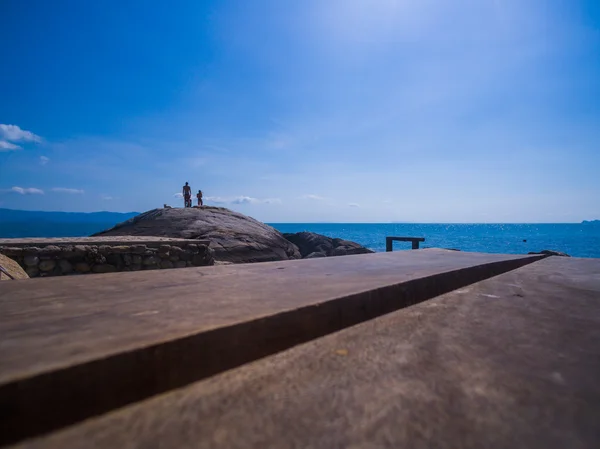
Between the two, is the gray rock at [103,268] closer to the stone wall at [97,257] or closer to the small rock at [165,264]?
the stone wall at [97,257]

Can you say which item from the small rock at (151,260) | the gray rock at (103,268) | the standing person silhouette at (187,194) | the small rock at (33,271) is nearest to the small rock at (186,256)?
the small rock at (151,260)

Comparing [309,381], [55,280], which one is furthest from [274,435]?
[55,280]

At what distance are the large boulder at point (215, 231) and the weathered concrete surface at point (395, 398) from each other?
360 inches

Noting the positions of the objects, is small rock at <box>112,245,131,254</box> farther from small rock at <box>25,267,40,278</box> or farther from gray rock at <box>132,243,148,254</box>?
small rock at <box>25,267,40,278</box>

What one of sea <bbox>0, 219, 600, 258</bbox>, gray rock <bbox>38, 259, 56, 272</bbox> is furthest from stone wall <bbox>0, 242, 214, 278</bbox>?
sea <bbox>0, 219, 600, 258</bbox>

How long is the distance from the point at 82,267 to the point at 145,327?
534cm

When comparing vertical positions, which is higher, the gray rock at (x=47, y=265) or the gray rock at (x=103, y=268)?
the gray rock at (x=47, y=265)

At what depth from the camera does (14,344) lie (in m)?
1.06

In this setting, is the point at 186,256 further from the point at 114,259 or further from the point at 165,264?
the point at 114,259

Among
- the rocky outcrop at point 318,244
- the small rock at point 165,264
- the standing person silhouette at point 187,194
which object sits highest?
the standing person silhouette at point 187,194

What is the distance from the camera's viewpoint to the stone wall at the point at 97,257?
202 inches

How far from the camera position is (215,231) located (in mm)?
11266

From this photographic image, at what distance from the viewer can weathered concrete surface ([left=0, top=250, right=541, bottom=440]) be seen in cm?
87

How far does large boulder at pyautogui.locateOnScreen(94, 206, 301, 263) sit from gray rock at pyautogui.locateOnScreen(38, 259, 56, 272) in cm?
459
